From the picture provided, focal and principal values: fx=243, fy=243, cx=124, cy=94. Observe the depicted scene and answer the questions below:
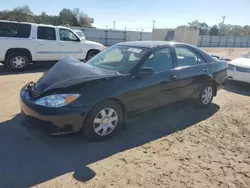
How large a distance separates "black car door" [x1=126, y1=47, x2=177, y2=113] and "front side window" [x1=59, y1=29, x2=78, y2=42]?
21.5ft

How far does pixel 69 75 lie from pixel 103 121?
3.05ft

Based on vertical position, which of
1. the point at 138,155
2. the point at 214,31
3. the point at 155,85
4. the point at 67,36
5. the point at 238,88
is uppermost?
the point at 214,31

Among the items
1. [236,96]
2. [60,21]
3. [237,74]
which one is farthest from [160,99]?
[60,21]

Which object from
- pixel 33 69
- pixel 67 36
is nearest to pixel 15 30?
pixel 33 69

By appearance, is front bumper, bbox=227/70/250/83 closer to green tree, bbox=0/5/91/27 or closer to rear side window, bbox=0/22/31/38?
rear side window, bbox=0/22/31/38

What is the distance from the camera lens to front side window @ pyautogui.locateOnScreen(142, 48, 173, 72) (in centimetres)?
439

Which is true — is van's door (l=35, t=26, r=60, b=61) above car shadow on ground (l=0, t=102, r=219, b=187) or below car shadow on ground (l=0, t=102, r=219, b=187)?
above

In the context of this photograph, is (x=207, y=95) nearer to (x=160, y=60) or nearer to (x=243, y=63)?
(x=160, y=60)

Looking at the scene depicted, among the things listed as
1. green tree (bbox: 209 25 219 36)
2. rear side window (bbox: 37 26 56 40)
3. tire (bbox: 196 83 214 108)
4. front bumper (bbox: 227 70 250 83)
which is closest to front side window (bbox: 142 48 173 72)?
tire (bbox: 196 83 214 108)

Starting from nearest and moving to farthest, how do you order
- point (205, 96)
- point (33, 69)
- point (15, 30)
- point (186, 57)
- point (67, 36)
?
point (186, 57) → point (205, 96) → point (15, 30) → point (33, 69) → point (67, 36)

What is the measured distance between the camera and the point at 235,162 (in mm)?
3574

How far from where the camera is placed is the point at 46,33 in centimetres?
970

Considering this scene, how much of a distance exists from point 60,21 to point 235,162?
187 ft

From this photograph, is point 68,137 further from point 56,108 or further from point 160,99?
point 160,99
